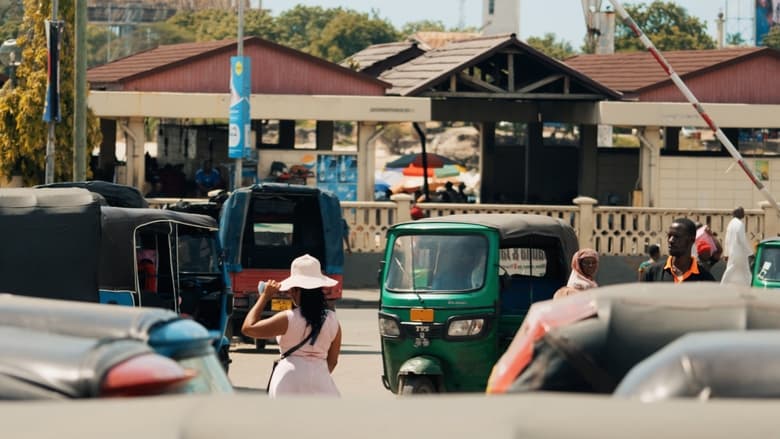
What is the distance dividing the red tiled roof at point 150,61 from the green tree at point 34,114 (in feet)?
6.64

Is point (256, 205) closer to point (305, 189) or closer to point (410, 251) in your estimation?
point (305, 189)

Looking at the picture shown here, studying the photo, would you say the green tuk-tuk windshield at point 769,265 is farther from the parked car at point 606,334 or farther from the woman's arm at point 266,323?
the parked car at point 606,334

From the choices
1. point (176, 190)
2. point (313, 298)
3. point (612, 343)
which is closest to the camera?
point (612, 343)

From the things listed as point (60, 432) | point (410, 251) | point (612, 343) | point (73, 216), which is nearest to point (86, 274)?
point (73, 216)

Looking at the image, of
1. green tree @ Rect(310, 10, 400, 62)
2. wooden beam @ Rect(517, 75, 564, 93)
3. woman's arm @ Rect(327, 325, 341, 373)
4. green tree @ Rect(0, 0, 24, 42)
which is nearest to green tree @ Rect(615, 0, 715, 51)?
green tree @ Rect(310, 10, 400, 62)

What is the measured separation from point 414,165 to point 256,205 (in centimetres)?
3642

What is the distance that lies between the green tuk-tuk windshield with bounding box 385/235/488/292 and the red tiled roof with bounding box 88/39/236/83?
19333 millimetres

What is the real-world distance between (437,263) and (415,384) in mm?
1352

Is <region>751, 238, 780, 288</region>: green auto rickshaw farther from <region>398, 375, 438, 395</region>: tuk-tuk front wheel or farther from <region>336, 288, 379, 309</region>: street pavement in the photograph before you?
<region>336, 288, 379, 309</region>: street pavement

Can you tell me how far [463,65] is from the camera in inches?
1328

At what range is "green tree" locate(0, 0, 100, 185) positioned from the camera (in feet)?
102

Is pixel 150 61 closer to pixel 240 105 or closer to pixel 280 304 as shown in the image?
pixel 240 105

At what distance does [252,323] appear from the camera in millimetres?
9016

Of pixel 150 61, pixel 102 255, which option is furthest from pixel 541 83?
pixel 102 255
